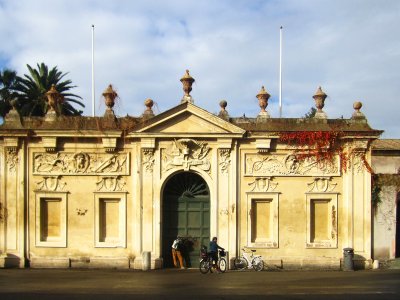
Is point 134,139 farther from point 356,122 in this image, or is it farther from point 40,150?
point 356,122

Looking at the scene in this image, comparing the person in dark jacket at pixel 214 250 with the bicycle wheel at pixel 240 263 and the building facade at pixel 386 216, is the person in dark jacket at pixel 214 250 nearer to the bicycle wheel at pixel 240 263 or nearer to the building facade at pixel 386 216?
the bicycle wheel at pixel 240 263

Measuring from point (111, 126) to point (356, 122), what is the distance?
980 cm

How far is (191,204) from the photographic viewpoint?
18.8 meters

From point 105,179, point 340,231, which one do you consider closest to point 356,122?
point 340,231

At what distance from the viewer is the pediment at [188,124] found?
18.3 meters

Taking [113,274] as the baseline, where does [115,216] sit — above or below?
above

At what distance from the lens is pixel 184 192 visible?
746 inches

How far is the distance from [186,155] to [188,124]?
4.02ft

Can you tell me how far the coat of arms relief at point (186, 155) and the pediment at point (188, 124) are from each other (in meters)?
0.51

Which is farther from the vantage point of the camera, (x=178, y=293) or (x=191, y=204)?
(x=191, y=204)

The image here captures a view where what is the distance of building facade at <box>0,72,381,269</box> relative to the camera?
60.4ft

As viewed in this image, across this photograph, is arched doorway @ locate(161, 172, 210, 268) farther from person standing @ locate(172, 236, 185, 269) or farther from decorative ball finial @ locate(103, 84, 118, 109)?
decorative ball finial @ locate(103, 84, 118, 109)

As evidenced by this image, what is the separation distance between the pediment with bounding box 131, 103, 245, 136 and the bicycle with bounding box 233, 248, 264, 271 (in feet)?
15.4

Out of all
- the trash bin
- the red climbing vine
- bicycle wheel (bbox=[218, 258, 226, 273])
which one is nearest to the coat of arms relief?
the red climbing vine
